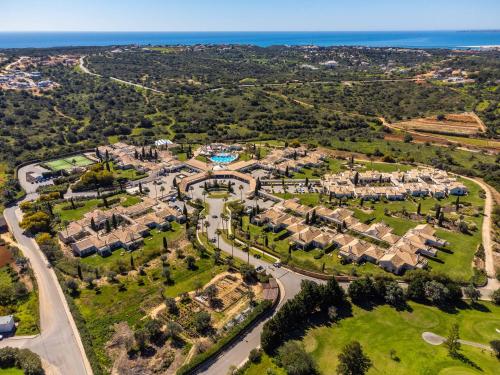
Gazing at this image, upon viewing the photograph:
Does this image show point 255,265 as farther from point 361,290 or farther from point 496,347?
point 496,347

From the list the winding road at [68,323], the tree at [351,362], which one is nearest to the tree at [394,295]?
the winding road at [68,323]

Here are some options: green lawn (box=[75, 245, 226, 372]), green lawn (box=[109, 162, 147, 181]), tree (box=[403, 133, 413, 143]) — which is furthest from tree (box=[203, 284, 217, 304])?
tree (box=[403, 133, 413, 143])

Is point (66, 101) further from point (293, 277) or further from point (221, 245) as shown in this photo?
point (293, 277)

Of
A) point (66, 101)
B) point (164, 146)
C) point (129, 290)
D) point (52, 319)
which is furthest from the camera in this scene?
Result: point (66, 101)

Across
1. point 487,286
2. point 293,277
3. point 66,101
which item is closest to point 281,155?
point 293,277

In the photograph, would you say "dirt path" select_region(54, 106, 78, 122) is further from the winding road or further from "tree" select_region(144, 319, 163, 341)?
A: "tree" select_region(144, 319, 163, 341)
